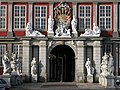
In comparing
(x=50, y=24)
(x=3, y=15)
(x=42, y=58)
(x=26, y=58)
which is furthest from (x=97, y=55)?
(x=3, y=15)

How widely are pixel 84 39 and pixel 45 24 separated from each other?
14.6ft

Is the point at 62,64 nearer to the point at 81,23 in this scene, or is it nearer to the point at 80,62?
the point at 80,62

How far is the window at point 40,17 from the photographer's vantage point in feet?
160

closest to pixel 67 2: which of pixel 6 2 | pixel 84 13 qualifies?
pixel 84 13

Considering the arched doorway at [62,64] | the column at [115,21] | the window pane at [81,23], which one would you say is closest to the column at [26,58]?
the arched doorway at [62,64]

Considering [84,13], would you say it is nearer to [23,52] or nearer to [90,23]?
[90,23]

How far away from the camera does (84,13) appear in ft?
160

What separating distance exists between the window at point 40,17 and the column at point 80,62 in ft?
13.8

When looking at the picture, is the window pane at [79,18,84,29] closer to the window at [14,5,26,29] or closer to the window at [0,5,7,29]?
the window at [14,5,26,29]

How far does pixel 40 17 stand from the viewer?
48.9 meters

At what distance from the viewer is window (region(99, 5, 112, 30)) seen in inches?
1916

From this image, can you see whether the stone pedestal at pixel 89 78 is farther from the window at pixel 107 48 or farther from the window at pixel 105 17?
the window at pixel 105 17

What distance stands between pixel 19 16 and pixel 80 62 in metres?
7.75

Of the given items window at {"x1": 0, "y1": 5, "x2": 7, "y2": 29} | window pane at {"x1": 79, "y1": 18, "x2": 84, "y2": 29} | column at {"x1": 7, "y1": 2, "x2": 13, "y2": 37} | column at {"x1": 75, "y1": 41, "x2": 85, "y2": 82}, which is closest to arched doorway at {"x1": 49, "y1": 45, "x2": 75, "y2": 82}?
column at {"x1": 75, "y1": 41, "x2": 85, "y2": 82}
